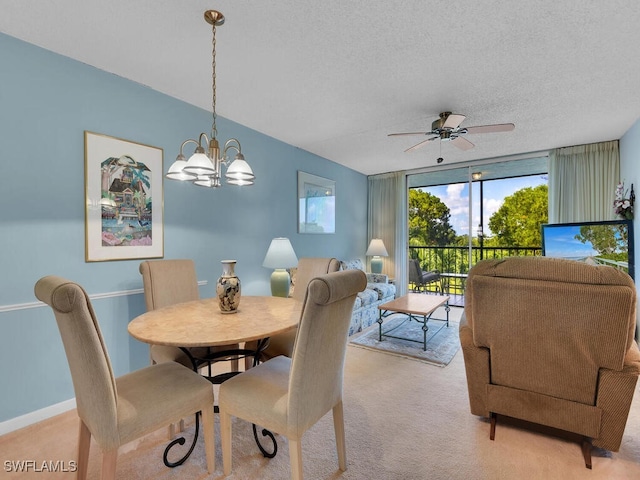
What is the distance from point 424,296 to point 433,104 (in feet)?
7.70

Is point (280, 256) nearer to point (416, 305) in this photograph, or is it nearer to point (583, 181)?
point (416, 305)

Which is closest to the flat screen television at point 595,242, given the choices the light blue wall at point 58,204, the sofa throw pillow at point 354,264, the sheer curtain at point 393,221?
the sheer curtain at point 393,221

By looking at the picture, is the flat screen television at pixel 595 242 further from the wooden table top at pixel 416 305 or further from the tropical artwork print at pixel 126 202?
the tropical artwork print at pixel 126 202

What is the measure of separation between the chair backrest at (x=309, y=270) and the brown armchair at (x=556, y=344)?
1.04 metres

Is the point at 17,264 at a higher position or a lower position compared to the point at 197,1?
lower

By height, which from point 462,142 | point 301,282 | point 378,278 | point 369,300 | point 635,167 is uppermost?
point 462,142

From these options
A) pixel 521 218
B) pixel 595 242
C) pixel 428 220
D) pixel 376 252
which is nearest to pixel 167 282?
pixel 376 252

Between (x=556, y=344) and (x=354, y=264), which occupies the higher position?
(x=354, y=264)

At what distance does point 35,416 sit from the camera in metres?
2.00

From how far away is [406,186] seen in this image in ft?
18.7

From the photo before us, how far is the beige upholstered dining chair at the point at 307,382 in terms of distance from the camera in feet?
4.02

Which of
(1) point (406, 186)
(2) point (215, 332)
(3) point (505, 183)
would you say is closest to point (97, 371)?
(2) point (215, 332)

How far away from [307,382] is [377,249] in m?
4.35

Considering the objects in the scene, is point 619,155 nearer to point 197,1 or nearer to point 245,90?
point 245,90
